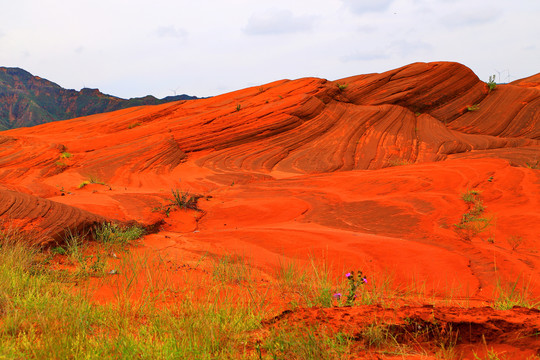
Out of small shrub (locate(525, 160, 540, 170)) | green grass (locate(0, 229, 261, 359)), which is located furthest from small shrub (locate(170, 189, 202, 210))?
small shrub (locate(525, 160, 540, 170))

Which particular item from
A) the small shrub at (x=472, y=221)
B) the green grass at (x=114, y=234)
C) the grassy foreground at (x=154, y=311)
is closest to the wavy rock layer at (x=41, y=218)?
the green grass at (x=114, y=234)

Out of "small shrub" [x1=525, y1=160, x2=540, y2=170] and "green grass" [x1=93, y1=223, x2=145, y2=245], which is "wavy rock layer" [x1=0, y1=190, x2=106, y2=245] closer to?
"green grass" [x1=93, y1=223, x2=145, y2=245]

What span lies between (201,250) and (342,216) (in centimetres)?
329

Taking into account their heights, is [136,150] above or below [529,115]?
below

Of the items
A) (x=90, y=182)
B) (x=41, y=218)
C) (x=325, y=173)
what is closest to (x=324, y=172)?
(x=325, y=173)

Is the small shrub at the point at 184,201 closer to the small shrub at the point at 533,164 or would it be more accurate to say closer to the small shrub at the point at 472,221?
the small shrub at the point at 472,221

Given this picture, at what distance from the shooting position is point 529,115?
63.8 feet

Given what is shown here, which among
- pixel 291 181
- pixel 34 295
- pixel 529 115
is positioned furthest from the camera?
pixel 529 115

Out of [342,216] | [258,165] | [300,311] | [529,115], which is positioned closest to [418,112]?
[529,115]

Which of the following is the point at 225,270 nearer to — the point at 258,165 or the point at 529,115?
the point at 258,165

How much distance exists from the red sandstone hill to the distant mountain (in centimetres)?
4693

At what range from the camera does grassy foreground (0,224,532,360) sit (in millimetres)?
2020

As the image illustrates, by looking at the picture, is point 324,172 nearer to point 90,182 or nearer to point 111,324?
point 90,182

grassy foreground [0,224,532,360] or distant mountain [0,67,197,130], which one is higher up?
distant mountain [0,67,197,130]
